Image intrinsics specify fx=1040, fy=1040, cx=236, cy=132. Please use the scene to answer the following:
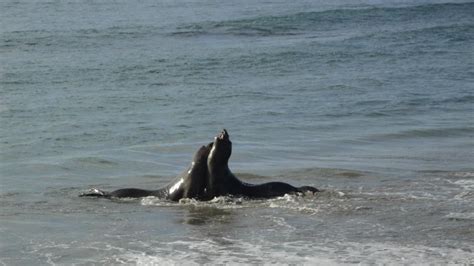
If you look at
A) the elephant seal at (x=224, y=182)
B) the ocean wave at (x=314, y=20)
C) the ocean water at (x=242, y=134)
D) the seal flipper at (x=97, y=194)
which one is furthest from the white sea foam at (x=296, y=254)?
the ocean wave at (x=314, y=20)

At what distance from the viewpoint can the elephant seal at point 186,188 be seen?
32.6 feet

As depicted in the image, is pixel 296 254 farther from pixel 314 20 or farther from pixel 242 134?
pixel 314 20

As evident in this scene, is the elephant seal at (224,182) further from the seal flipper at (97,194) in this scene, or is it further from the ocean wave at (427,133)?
the ocean wave at (427,133)

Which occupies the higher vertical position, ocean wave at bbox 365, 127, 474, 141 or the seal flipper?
the seal flipper

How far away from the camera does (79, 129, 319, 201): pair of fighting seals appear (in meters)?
9.89

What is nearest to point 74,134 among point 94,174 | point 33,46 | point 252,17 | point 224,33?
point 94,174

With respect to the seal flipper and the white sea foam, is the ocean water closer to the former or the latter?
the white sea foam

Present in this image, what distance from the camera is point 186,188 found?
9930 mm

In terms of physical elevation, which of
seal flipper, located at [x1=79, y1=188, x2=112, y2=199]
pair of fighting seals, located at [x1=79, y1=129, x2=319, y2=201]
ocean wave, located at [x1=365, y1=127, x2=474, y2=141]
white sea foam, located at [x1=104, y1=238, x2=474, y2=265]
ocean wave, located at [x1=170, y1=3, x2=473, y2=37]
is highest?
ocean wave, located at [x1=170, y1=3, x2=473, y2=37]

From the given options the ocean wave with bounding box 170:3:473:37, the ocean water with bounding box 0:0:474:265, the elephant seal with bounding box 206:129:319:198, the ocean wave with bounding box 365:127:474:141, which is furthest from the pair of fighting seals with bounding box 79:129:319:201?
the ocean wave with bounding box 170:3:473:37

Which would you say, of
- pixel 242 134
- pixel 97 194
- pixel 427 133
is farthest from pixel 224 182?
pixel 427 133

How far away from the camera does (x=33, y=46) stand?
975 inches

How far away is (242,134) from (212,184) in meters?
4.60

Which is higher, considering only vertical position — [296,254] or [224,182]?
[224,182]
